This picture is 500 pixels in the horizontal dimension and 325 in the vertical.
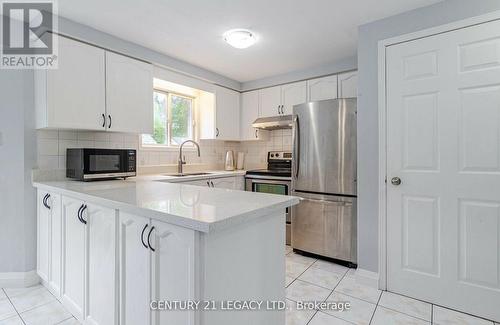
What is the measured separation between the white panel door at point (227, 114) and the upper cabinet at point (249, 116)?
8 cm

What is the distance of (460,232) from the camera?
1.83 m

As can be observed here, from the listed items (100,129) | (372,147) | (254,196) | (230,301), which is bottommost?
(230,301)

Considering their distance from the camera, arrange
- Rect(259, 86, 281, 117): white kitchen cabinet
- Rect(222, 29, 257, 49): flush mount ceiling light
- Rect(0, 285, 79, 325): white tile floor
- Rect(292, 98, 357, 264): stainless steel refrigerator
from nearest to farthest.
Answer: Rect(0, 285, 79, 325): white tile floor → Rect(222, 29, 257, 49): flush mount ceiling light → Rect(292, 98, 357, 264): stainless steel refrigerator → Rect(259, 86, 281, 117): white kitchen cabinet

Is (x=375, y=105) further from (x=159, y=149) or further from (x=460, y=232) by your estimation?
(x=159, y=149)

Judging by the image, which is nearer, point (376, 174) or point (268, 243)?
point (268, 243)

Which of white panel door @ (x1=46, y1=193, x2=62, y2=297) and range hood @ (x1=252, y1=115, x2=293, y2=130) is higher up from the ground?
range hood @ (x1=252, y1=115, x2=293, y2=130)

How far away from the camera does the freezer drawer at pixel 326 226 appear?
256 centimetres

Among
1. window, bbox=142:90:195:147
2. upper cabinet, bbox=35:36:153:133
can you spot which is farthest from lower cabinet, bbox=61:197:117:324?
window, bbox=142:90:195:147

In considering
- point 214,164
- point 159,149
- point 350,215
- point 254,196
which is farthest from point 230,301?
point 214,164

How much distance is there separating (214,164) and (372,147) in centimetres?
241

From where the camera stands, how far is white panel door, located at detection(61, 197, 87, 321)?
1.56m

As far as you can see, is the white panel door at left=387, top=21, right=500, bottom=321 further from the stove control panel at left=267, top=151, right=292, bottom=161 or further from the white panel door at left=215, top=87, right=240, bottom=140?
the white panel door at left=215, top=87, right=240, bottom=140

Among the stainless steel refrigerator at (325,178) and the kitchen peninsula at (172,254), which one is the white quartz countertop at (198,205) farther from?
the stainless steel refrigerator at (325,178)

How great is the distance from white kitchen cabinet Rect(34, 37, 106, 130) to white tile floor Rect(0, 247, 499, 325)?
1.34 metres
